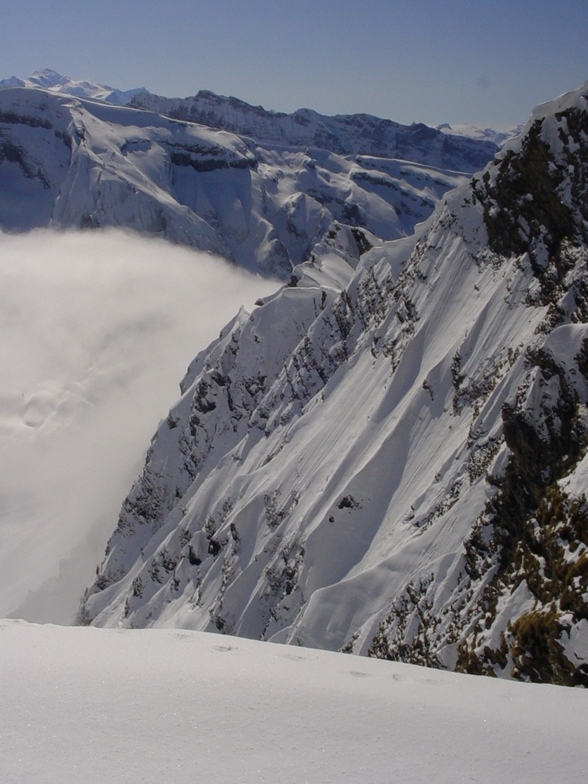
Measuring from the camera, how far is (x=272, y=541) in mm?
44406

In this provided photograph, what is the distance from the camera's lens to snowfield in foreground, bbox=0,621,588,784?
7469 millimetres

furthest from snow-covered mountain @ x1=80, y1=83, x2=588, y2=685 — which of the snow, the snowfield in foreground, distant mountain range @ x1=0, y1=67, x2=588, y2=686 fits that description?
the snow

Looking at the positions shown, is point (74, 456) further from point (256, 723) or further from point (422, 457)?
point (256, 723)

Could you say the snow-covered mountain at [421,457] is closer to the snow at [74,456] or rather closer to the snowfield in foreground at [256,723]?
the snowfield in foreground at [256,723]

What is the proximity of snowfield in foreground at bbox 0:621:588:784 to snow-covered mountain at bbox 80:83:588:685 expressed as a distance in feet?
18.4

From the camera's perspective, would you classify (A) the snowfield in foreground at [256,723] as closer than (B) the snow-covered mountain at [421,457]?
Yes

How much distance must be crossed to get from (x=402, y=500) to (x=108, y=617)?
4143 centimetres

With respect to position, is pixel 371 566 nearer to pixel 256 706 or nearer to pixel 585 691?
pixel 585 691

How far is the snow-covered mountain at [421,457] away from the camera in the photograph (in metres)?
20.9

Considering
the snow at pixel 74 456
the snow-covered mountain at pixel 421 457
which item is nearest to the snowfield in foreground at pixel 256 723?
the snow-covered mountain at pixel 421 457

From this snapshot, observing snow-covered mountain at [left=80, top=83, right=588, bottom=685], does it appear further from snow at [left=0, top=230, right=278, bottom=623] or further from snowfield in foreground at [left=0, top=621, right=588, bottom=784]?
snow at [left=0, top=230, right=278, bottom=623]

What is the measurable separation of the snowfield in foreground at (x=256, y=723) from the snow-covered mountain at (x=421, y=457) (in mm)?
5595

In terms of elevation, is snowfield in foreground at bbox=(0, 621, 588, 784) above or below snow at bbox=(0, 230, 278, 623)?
above

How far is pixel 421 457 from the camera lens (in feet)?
124
